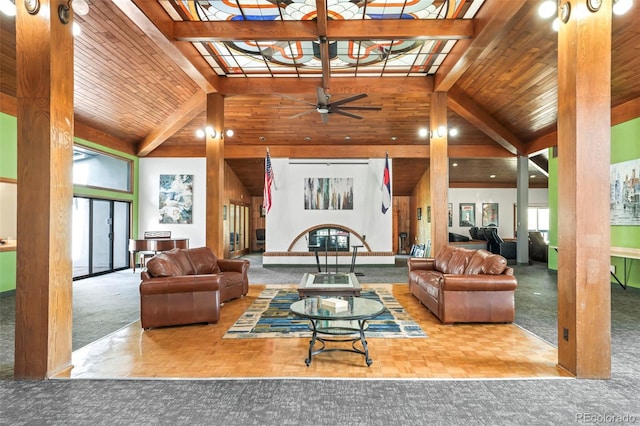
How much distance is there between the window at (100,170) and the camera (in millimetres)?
8406

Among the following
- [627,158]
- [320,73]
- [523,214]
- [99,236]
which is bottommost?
[99,236]

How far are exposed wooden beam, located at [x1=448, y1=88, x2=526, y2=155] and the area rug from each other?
16.9 ft

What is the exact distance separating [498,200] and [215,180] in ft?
39.2

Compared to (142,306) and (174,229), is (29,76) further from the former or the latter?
(174,229)

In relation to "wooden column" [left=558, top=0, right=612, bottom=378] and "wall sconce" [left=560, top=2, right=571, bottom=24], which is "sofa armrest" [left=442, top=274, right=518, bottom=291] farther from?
"wall sconce" [left=560, top=2, right=571, bottom=24]

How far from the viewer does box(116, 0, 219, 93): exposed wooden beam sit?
4582 millimetres

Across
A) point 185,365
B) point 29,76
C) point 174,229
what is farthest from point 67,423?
point 174,229

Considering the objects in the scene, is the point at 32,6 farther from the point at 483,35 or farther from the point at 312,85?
the point at 483,35

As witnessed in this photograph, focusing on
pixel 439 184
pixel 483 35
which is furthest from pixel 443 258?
pixel 483 35

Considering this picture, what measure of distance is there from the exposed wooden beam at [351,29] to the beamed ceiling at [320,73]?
15 mm

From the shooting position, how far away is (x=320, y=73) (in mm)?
7250

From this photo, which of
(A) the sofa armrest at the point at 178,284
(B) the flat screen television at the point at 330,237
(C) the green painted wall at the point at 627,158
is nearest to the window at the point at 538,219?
(C) the green painted wall at the point at 627,158

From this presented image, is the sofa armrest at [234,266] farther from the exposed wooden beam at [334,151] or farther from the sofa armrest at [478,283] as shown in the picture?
the exposed wooden beam at [334,151]

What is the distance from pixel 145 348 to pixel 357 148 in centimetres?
817
